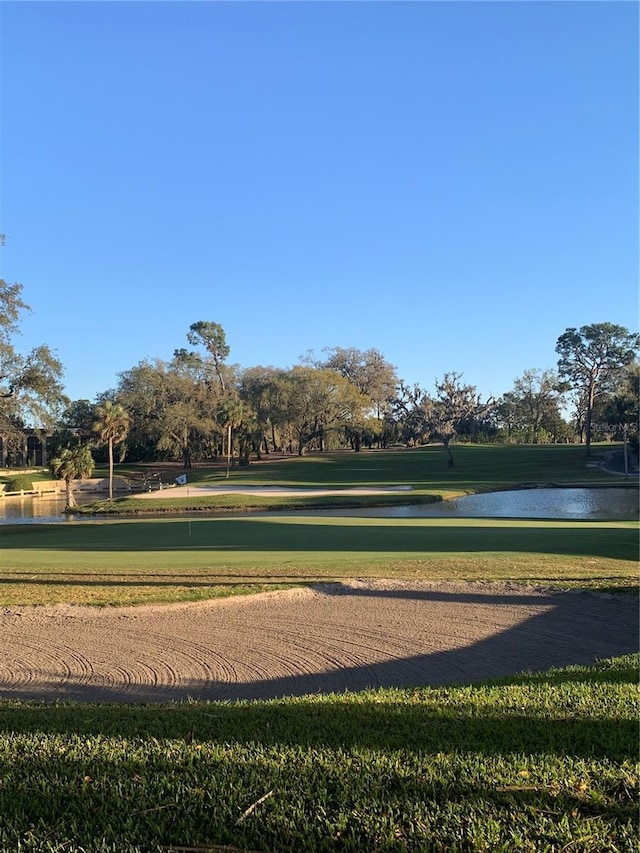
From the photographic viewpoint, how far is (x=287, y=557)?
56.7 feet

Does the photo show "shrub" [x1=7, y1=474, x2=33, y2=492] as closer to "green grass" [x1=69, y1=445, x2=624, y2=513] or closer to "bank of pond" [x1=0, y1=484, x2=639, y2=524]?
"bank of pond" [x1=0, y1=484, x2=639, y2=524]

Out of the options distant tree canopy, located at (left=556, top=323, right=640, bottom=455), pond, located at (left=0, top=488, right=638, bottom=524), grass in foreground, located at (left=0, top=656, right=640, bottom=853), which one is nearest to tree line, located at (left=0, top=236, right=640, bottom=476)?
distant tree canopy, located at (left=556, top=323, right=640, bottom=455)

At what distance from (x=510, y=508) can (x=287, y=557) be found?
76.6ft

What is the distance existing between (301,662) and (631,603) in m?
6.31

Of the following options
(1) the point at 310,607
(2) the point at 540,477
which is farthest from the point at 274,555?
(2) the point at 540,477

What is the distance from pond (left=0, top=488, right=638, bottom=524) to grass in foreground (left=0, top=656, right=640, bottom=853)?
93.1 feet

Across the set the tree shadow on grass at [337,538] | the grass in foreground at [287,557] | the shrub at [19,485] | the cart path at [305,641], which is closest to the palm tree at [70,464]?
the tree shadow on grass at [337,538]

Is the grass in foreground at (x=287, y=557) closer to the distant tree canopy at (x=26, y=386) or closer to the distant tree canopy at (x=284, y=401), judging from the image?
the distant tree canopy at (x=26, y=386)

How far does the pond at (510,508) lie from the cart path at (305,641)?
21300 millimetres

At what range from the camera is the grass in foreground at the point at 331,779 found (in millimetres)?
2904

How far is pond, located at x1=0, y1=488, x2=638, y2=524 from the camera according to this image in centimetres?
3400

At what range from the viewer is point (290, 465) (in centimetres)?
7269

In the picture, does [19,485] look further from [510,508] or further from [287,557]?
[287,557]

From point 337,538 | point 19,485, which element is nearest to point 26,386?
point 337,538
